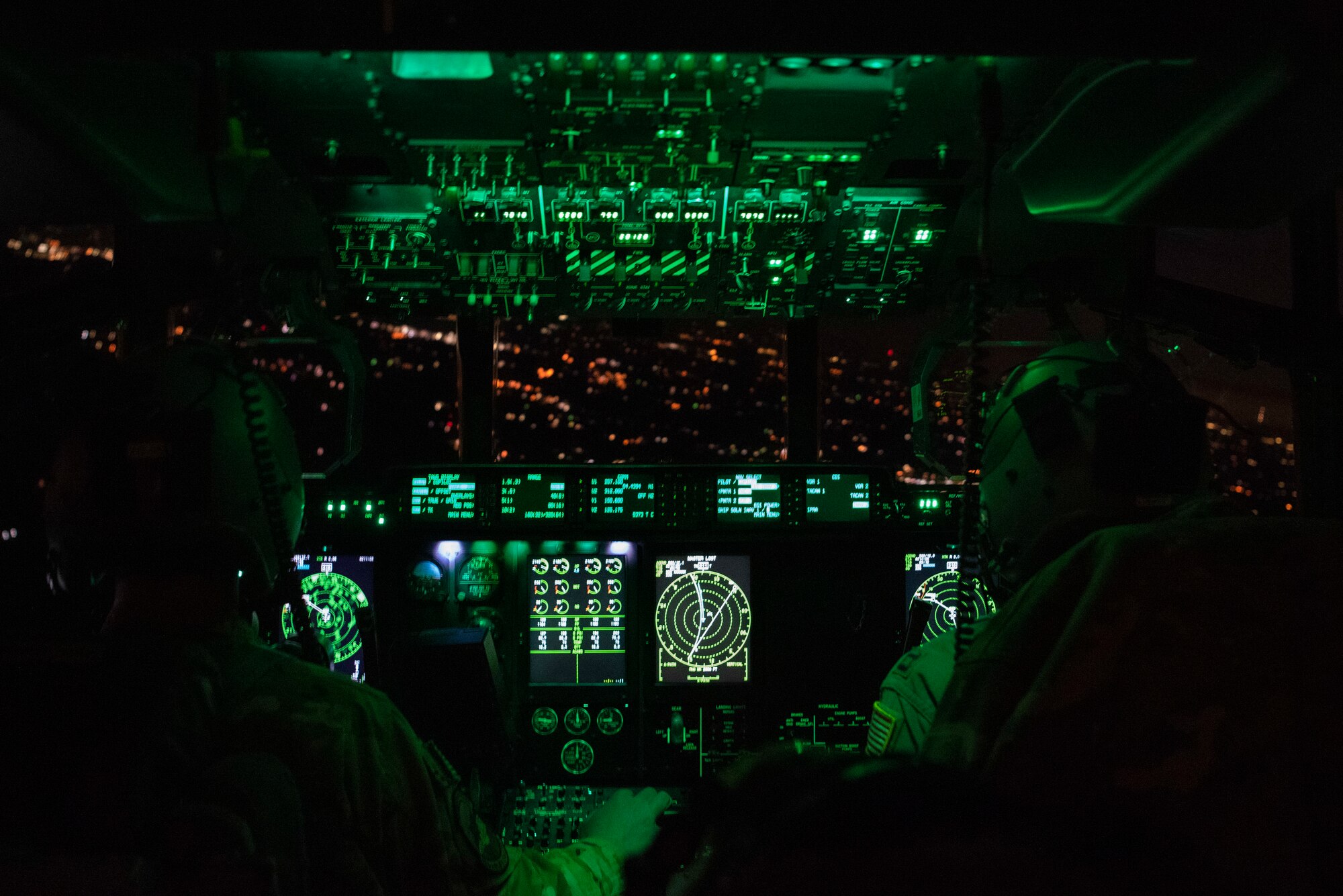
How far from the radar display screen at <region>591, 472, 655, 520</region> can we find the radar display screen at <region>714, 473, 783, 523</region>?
0.16m

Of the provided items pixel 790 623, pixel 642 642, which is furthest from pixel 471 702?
pixel 790 623

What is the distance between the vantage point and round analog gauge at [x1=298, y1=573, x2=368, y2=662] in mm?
2193

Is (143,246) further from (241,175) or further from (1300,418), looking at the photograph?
(1300,418)

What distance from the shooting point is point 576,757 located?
218cm

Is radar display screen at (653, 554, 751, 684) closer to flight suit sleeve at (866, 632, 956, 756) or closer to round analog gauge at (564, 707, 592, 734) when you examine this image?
round analog gauge at (564, 707, 592, 734)

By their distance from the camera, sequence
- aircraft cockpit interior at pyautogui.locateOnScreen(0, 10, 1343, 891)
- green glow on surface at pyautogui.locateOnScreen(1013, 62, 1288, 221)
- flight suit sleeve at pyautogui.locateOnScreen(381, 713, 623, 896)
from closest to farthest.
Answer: green glow on surface at pyautogui.locateOnScreen(1013, 62, 1288, 221), aircraft cockpit interior at pyautogui.locateOnScreen(0, 10, 1343, 891), flight suit sleeve at pyautogui.locateOnScreen(381, 713, 623, 896)

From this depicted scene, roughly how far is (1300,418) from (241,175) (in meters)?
2.64

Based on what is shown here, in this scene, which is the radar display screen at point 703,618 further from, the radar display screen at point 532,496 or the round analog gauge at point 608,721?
the radar display screen at point 532,496

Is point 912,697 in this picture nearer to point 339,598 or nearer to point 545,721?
point 545,721

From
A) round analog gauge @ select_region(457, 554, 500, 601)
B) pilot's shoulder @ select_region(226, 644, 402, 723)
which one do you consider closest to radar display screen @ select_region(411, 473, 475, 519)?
round analog gauge @ select_region(457, 554, 500, 601)

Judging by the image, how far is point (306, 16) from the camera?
2.54 feet

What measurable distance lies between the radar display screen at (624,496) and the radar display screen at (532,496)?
8 centimetres

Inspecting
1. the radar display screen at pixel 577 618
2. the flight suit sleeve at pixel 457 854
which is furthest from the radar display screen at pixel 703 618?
the flight suit sleeve at pixel 457 854

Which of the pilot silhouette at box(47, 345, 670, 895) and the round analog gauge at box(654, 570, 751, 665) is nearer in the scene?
the pilot silhouette at box(47, 345, 670, 895)
